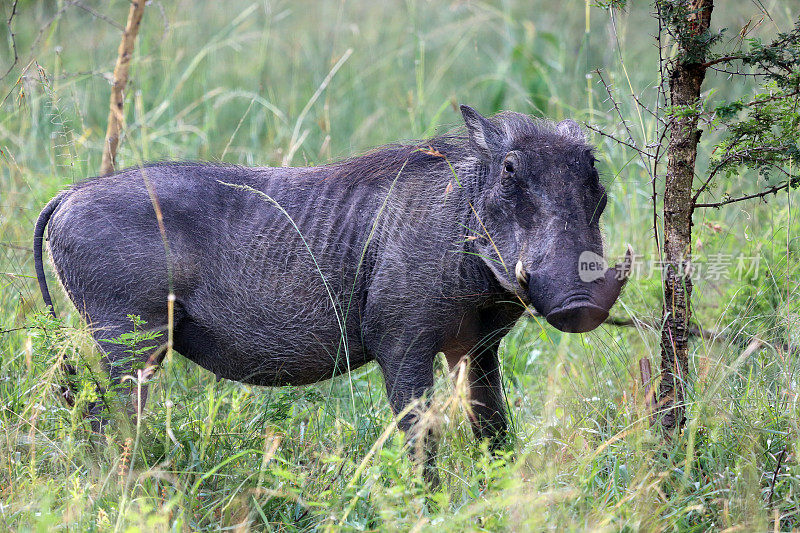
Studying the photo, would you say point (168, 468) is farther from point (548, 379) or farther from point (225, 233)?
point (548, 379)

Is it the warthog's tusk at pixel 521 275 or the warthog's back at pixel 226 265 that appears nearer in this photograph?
the warthog's tusk at pixel 521 275

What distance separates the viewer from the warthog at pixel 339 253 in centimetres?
301

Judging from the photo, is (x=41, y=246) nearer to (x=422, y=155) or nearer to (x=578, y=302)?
(x=422, y=155)

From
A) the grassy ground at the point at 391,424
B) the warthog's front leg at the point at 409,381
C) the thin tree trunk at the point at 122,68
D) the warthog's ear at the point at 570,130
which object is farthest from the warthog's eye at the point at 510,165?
the thin tree trunk at the point at 122,68

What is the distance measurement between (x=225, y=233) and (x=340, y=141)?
3.19 meters

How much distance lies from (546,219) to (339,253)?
0.90m

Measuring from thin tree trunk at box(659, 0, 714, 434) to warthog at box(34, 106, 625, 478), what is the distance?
0.29m

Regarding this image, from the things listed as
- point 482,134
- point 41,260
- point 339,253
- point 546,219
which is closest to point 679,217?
point 546,219

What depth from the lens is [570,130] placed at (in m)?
3.18

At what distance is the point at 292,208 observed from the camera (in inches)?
134

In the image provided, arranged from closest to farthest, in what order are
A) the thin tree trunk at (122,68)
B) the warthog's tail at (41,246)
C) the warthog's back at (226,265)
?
the warthog's back at (226,265)
the warthog's tail at (41,246)
the thin tree trunk at (122,68)

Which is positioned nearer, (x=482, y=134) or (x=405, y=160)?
(x=482, y=134)

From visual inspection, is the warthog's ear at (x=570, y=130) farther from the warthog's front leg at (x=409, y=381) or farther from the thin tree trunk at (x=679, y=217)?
the warthog's front leg at (x=409, y=381)

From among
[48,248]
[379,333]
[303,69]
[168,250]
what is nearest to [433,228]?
[379,333]
